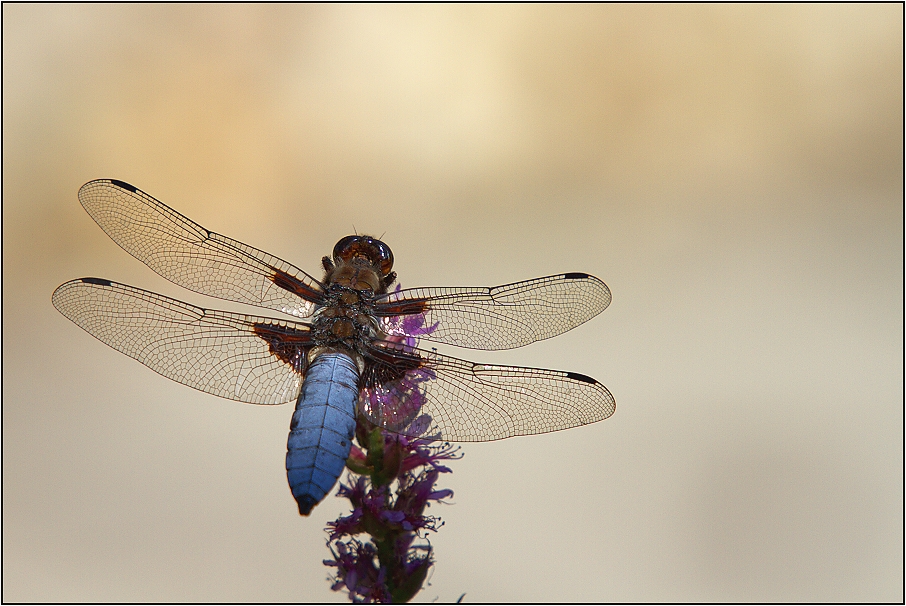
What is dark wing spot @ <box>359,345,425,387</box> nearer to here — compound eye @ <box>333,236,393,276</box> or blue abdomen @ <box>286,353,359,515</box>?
blue abdomen @ <box>286,353,359,515</box>

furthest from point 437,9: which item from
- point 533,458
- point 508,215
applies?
point 533,458

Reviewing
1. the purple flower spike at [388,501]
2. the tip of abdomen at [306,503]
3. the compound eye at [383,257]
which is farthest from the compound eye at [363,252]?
the tip of abdomen at [306,503]

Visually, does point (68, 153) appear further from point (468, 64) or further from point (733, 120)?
point (733, 120)

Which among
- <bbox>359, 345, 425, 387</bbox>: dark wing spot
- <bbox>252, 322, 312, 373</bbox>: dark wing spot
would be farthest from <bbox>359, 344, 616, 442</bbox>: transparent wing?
<bbox>252, 322, 312, 373</bbox>: dark wing spot

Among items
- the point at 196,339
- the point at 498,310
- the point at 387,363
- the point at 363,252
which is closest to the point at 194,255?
the point at 196,339

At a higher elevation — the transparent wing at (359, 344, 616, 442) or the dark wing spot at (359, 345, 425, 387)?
the dark wing spot at (359, 345, 425, 387)

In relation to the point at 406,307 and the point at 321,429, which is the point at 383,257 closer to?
the point at 406,307

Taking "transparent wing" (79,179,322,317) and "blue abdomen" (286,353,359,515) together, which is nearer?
"blue abdomen" (286,353,359,515)

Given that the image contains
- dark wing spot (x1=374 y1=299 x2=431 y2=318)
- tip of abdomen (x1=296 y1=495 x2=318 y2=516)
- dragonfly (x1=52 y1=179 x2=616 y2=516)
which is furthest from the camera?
dark wing spot (x1=374 y1=299 x2=431 y2=318)

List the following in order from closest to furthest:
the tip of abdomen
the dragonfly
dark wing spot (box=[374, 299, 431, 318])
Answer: the tip of abdomen < the dragonfly < dark wing spot (box=[374, 299, 431, 318])
